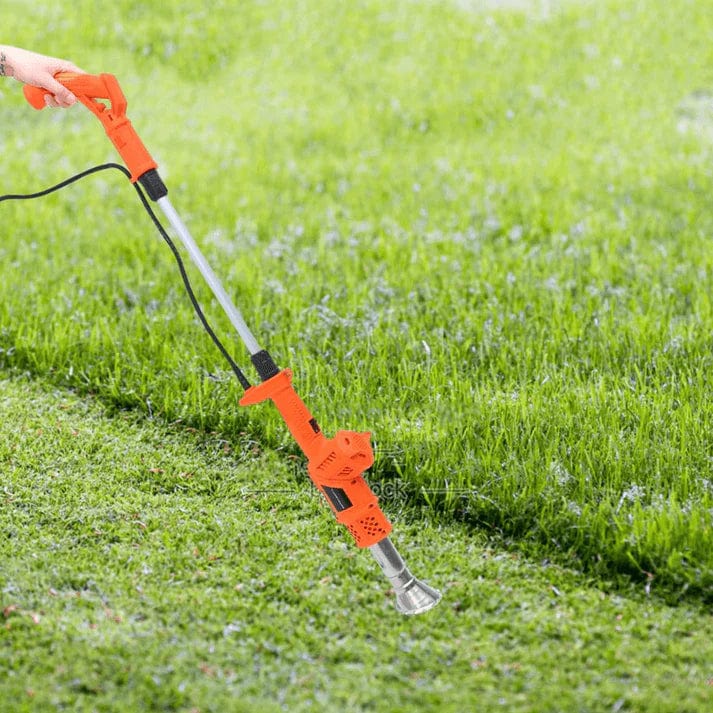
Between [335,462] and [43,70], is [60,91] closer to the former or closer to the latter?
[43,70]

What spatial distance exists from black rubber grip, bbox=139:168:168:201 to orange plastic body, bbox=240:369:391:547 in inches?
28.0

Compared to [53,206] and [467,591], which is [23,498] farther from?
[53,206]

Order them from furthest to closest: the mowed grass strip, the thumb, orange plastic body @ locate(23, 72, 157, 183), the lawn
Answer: the mowed grass strip → the thumb → orange plastic body @ locate(23, 72, 157, 183) → the lawn

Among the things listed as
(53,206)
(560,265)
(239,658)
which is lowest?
(560,265)

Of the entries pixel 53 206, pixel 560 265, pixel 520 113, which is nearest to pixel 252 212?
pixel 53 206

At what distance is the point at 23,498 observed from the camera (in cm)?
411

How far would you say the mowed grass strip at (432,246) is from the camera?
418 cm

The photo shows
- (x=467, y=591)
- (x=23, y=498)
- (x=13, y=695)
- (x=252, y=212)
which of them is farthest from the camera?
(x=252, y=212)

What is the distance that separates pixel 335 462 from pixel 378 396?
1.40m

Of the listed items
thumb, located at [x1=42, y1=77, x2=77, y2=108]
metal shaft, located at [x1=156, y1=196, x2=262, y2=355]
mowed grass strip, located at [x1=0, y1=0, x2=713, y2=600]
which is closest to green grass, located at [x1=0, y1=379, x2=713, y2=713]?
mowed grass strip, located at [x1=0, y1=0, x2=713, y2=600]

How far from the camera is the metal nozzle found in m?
3.40

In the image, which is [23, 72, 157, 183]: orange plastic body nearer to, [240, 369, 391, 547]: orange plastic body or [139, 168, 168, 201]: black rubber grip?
[139, 168, 168, 201]: black rubber grip

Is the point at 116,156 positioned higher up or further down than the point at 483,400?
higher up

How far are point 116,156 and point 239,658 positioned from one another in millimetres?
5568
